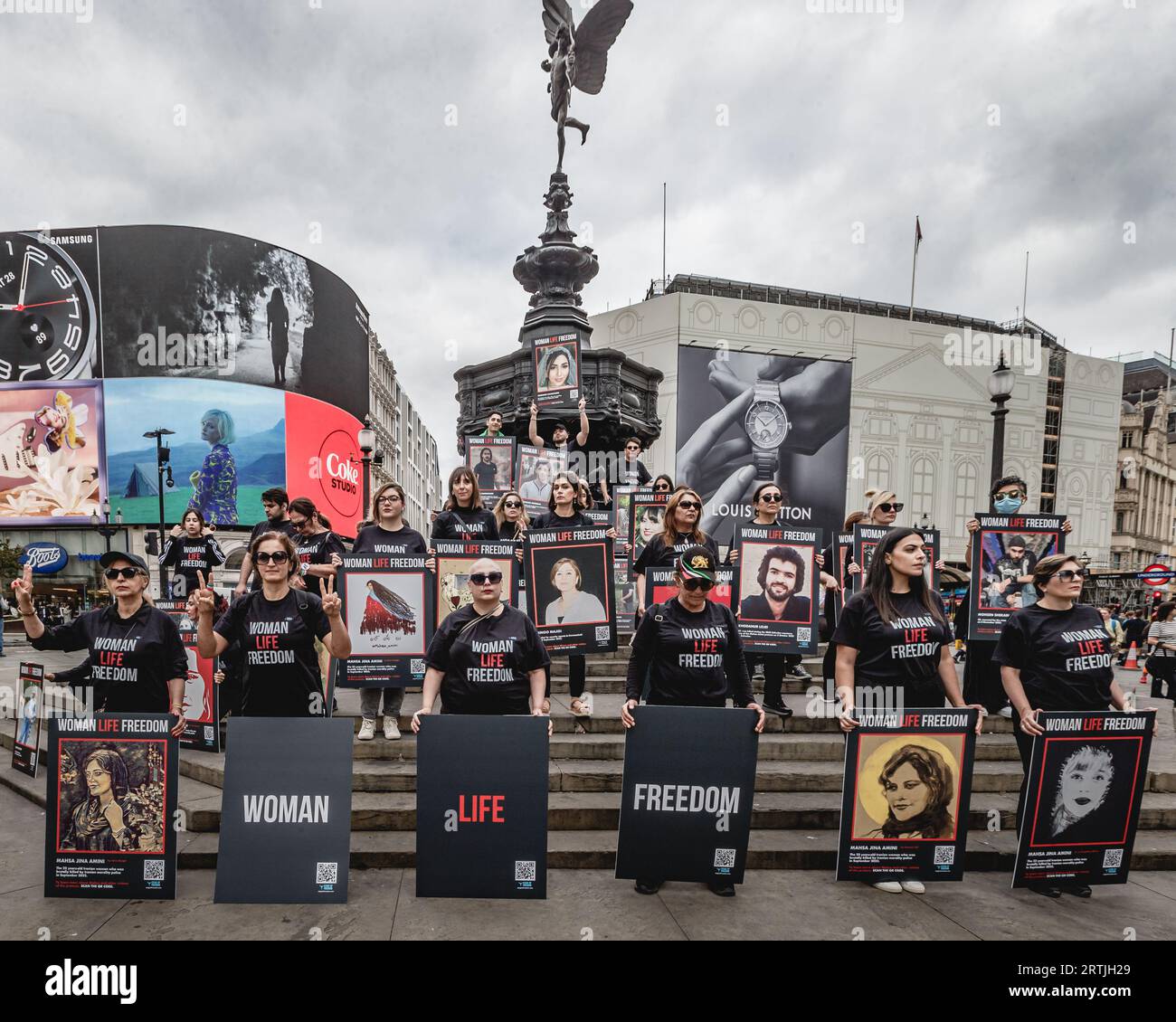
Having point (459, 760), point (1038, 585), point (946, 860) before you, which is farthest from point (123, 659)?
point (1038, 585)

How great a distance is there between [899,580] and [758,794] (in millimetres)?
2242

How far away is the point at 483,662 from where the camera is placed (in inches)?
149

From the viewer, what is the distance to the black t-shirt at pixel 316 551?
18.8ft

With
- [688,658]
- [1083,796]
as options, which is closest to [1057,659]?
[1083,796]

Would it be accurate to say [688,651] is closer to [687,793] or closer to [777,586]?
[687,793]

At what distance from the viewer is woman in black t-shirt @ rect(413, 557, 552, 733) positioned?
3.77 metres

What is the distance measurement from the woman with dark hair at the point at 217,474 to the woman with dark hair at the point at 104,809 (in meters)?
43.7

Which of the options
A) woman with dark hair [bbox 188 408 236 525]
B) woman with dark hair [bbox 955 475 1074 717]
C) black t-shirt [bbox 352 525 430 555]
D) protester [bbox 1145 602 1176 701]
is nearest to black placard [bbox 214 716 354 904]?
black t-shirt [bbox 352 525 430 555]

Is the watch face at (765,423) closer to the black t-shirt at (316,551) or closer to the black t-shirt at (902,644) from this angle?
the black t-shirt at (316,551)

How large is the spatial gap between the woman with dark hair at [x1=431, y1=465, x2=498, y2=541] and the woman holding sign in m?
3.34

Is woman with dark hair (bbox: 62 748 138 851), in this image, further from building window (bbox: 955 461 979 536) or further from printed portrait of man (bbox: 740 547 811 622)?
building window (bbox: 955 461 979 536)

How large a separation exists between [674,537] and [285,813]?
142 inches
